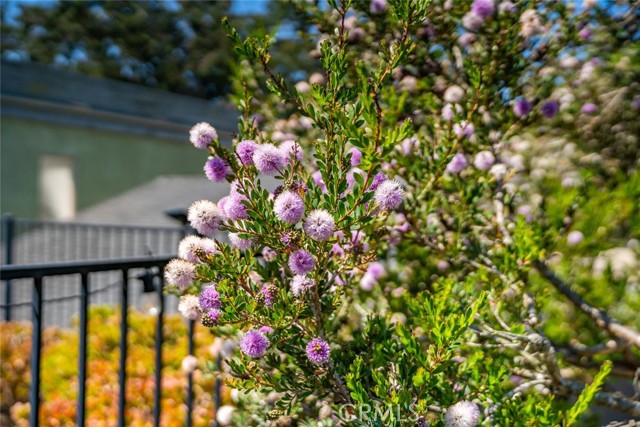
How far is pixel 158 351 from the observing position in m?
2.62

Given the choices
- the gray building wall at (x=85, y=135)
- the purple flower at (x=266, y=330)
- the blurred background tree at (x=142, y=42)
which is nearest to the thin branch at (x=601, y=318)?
the purple flower at (x=266, y=330)

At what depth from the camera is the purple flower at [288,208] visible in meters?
1.44

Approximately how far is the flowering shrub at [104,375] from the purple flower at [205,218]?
127cm

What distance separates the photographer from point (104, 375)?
4.70m

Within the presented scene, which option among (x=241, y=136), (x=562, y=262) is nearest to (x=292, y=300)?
(x=241, y=136)

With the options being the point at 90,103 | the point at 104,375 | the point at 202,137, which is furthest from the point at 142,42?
the point at 202,137

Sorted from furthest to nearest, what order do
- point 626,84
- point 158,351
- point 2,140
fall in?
1. point 2,140
2. point 626,84
3. point 158,351

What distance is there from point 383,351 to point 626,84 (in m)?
3.90

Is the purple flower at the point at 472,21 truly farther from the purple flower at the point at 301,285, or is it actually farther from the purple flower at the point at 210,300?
the purple flower at the point at 210,300

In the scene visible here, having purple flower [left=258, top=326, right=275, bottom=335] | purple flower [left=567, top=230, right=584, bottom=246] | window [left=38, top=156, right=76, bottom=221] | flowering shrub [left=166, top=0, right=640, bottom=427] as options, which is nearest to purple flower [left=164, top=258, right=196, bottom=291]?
flowering shrub [left=166, top=0, right=640, bottom=427]

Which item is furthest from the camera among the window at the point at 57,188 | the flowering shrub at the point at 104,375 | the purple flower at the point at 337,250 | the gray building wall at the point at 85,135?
the window at the point at 57,188

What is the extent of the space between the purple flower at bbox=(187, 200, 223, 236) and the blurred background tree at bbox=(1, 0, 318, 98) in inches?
1166

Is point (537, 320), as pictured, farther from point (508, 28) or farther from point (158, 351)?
point (158, 351)

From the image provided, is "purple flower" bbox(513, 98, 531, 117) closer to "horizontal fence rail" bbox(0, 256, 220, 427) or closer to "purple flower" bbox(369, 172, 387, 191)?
"purple flower" bbox(369, 172, 387, 191)
